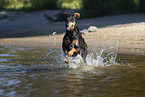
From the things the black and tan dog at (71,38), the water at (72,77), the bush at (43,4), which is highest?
the black and tan dog at (71,38)

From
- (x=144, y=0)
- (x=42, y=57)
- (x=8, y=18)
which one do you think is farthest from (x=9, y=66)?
(x=8, y=18)

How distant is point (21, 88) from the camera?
19.7ft

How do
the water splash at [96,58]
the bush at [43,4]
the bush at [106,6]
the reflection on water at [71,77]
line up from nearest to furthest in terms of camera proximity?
the reflection on water at [71,77] < the water splash at [96,58] < the bush at [106,6] < the bush at [43,4]

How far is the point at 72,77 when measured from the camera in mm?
7062

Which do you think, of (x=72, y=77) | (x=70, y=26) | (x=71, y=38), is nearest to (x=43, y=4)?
(x=71, y=38)

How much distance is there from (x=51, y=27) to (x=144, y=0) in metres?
5.90

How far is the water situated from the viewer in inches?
223

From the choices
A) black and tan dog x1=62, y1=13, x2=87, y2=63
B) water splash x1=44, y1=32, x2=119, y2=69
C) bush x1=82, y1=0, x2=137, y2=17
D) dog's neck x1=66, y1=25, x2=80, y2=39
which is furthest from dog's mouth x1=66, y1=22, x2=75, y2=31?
bush x1=82, y1=0, x2=137, y2=17

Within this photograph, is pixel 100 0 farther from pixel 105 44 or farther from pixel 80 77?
pixel 80 77

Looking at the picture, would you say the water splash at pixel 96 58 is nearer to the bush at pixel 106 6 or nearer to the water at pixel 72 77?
the water at pixel 72 77

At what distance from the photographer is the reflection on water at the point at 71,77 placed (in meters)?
5.65

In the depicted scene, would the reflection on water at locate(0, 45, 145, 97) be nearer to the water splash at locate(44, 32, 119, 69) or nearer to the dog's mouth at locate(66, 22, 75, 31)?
the water splash at locate(44, 32, 119, 69)

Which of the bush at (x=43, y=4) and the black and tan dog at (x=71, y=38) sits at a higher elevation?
the black and tan dog at (x=71, y=38)

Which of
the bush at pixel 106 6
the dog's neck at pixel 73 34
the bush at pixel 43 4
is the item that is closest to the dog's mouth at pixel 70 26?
the dog's neck at pixel 73 34
